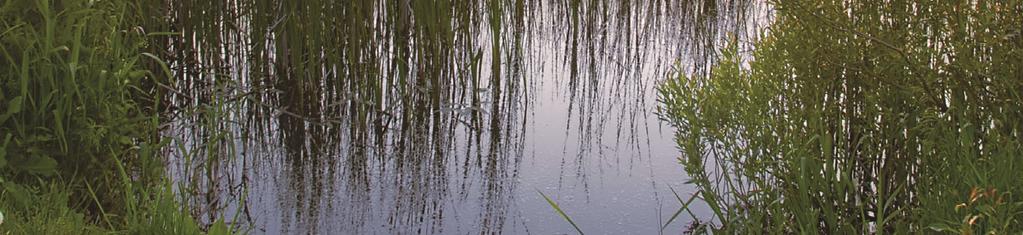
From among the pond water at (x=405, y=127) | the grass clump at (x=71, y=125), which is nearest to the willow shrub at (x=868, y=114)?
the pond water at (x=405, y=127)

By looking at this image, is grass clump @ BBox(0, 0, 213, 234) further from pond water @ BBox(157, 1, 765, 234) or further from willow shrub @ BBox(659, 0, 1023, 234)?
willow shrub @ BBox(659, 0, 1023, 234)

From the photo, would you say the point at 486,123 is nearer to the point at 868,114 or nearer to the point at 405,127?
the point at 405,127

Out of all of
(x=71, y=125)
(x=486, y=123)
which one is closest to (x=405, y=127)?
(x=486, y=123)

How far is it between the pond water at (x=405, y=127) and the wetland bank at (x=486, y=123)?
0.4 inches

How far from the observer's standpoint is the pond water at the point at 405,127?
2992mm

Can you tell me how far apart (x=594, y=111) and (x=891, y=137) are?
167 cm

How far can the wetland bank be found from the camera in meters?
2.24

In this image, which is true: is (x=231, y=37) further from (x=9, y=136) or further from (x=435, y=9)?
(x=9, y=136)

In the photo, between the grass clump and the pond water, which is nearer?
the grass clump

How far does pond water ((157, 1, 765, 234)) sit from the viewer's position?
2992mm

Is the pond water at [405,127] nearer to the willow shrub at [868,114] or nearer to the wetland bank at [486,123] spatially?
the wetland bank at [486,123]

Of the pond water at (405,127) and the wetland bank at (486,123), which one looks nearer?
the wetland bank at (486,123)

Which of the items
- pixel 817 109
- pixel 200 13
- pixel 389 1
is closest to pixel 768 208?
pixel 817 109

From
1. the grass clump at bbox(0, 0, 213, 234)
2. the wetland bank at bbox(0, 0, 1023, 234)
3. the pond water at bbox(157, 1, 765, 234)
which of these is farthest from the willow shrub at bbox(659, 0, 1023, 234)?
the grass clump at bbox(0, 0, 213, 234)
